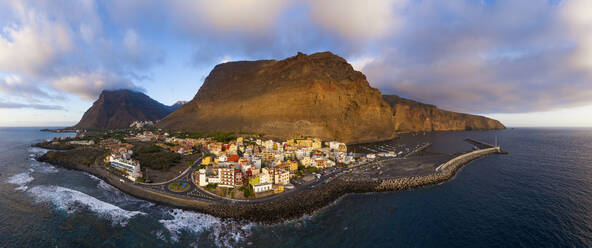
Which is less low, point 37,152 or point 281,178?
point 37,152

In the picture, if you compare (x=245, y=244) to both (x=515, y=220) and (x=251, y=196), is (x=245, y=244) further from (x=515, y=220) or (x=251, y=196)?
(x=515, y=220)

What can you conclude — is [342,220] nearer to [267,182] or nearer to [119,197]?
[267,182]

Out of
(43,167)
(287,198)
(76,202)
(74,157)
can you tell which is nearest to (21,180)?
(43,167)

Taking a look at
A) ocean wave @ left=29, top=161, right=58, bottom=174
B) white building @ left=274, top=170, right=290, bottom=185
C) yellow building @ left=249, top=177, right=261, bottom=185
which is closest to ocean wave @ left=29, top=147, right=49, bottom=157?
ocean wave @ left=29, top=161, right=58, bottom=174

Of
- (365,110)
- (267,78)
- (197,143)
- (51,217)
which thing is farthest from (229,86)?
(51,217)

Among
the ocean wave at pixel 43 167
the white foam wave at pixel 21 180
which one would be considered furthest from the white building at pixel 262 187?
the ocean wave at pixel 43 167

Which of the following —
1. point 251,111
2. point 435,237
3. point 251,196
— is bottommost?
point 435,237

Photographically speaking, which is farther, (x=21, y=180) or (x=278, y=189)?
(x=21, y=180)
